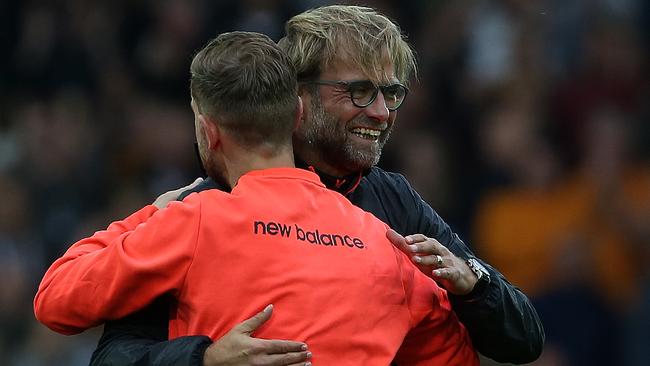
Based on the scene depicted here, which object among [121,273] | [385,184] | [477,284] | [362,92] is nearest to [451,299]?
[477,284]

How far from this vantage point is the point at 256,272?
2.87m

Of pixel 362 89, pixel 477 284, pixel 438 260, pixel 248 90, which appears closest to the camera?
pixel 248 90

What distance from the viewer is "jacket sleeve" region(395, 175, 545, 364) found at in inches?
127

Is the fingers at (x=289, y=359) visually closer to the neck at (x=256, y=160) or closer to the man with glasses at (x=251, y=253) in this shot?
the man with glasses at (x=251, y=253)

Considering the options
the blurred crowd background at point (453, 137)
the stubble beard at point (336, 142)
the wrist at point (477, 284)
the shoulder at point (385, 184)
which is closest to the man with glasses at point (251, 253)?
the wrist at point (477, 284)

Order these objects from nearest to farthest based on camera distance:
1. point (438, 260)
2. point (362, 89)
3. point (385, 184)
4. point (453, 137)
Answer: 1. point (438, 260)
2. point (362, 89)
3. point (385, 184)
4. point (453, 137)

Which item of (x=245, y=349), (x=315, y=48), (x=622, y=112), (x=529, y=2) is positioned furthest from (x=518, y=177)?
(x=245, y=349)

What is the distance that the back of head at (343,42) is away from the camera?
337 centimetres

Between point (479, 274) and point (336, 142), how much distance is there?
1.59 feet

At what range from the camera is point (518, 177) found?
23.0 ft

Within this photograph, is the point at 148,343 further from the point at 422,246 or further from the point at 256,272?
the point at 422,246

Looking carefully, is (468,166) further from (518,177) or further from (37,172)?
(37,172)

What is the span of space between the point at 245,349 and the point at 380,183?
Answer: 32.9 inches

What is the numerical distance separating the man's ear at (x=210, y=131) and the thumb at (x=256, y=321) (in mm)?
A: 399
